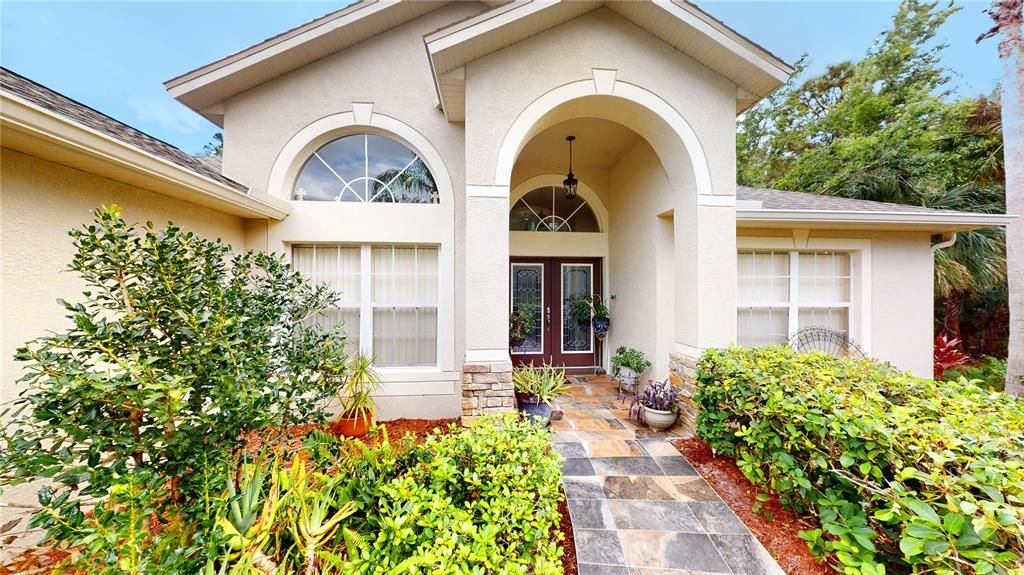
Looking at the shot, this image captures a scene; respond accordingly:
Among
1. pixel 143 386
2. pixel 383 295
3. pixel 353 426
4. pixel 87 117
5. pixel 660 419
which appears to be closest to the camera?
pixel 143 386

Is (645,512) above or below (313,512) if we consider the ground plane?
below

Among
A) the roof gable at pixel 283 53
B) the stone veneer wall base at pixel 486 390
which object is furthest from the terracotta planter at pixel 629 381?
the roof gable at pixel 283 53

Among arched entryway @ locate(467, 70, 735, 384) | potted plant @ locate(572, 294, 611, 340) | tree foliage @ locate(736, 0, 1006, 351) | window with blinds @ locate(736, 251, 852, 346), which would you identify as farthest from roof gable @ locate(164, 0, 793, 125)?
tree foliage @ locate(736, 0, 1006, 351)

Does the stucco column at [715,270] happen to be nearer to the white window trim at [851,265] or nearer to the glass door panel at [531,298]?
the white window trim at [851,265]

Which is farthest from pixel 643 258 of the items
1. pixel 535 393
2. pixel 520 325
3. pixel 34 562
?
pixel 34 562

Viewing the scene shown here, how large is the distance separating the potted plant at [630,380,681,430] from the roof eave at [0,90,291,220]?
5942 millimetres

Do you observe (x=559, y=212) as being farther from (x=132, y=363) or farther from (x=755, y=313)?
(x=132, y=363)

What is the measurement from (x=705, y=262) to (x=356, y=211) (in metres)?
5.13

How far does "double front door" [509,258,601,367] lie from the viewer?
24.7 feet

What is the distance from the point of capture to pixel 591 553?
2.61 m

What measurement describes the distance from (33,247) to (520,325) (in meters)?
6.14

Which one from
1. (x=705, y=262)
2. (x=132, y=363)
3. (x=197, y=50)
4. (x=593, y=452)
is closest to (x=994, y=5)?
(x=705, y=262)

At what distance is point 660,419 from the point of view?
4453 mm

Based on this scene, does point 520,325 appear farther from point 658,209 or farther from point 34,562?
point 34,562
